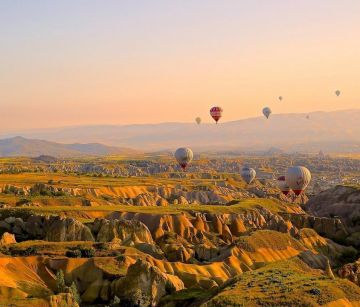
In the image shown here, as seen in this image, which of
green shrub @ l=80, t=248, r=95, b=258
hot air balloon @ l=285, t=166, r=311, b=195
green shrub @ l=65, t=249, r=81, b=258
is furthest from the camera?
hot air balloon @ l=285, t=166, r=311, b=195

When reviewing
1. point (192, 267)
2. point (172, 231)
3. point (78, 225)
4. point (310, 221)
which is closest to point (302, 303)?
point (192, 267)

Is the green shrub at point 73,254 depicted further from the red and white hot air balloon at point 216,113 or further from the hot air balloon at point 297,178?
the red and white hot air balloon at point 216,113

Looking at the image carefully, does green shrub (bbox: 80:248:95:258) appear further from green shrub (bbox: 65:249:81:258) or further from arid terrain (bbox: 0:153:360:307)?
green shrub (bbox: 65:249:81:258)

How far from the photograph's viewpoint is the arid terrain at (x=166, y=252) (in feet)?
208

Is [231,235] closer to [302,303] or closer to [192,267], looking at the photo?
[192,267]

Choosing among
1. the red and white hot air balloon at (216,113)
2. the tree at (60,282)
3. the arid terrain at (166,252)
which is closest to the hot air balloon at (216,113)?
the red and white hot air balloon at (216,113)

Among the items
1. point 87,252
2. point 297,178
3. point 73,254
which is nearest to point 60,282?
point 73,254

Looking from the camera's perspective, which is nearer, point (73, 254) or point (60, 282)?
point (60, 282)

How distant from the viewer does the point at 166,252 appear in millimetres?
90938

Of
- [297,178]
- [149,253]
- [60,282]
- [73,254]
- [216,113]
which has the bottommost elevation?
[149,253]

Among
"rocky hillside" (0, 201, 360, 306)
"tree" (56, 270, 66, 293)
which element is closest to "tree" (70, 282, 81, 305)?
"tree" (56, 270, 66, 293)

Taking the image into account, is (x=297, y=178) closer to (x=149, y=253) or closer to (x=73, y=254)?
(x=149, y=253)

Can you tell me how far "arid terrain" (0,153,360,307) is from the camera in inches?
2495

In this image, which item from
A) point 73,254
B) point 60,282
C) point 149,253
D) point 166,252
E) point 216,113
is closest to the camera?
point 60,282
